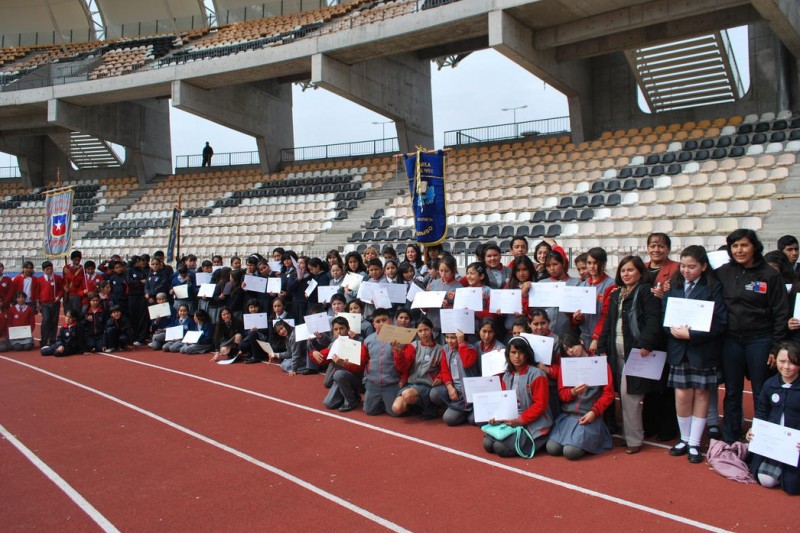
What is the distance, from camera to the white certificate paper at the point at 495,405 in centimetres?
539

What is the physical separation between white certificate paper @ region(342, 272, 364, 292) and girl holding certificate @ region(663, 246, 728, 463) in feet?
14.3

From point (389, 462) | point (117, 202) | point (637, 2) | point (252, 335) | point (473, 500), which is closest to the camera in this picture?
point (473, 500)

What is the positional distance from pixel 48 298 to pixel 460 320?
339 inches

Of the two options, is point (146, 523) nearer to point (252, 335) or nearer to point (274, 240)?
point (252, 335)

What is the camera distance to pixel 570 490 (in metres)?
4.51

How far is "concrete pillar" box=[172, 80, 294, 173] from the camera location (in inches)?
835

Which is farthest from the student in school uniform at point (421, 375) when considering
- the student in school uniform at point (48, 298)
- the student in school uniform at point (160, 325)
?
the student in school uniform at point (48, 298)

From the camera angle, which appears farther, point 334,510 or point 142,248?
point 142,248

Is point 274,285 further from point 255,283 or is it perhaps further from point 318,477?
point 318,477

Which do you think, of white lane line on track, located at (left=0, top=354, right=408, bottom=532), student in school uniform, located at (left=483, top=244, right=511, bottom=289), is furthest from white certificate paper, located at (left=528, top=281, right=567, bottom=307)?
white lane line on track, located at (left=0, top=354, right=408, bottom=532)

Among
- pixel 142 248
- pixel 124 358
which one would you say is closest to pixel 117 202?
pixel 142 248

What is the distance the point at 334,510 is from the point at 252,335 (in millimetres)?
6037

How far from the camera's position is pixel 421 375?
21.8ft

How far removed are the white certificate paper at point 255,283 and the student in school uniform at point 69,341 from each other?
10.1 ft
